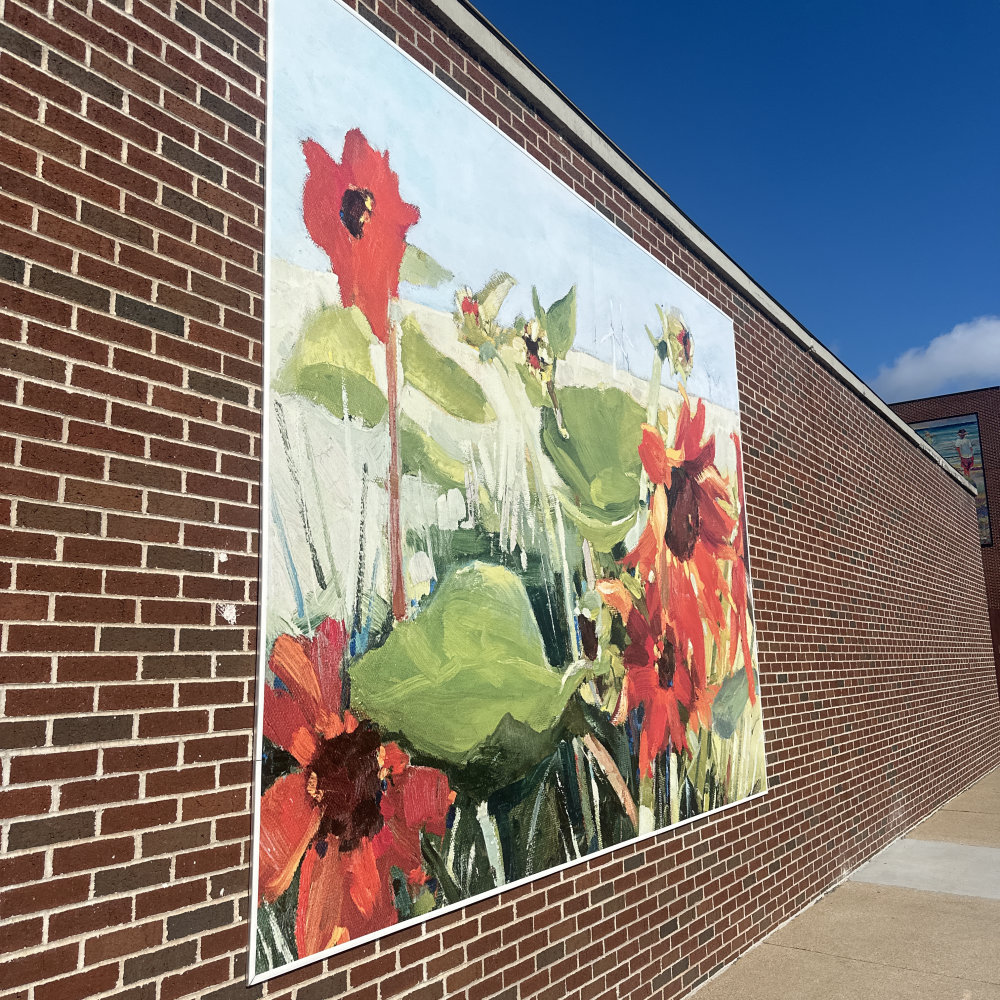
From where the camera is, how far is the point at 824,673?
24.2 feet

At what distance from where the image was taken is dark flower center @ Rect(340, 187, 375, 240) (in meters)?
3.39

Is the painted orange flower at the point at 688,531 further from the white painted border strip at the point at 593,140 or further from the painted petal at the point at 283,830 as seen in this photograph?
the painted petal at the point at 283,830

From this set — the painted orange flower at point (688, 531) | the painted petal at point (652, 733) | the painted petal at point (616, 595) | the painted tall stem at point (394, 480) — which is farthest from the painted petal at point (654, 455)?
the painted tall stem at point (394, 480)

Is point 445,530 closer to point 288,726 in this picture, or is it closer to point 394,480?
point 394,480

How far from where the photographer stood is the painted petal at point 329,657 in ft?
9.83

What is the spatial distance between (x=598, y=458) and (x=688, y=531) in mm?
1070

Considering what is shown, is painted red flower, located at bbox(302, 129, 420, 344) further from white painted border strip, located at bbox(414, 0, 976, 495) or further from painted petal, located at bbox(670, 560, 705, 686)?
painted petal, located at bbox(670, 560, 705, 686)

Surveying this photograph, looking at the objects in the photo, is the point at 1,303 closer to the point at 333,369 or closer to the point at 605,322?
the point at 333,369

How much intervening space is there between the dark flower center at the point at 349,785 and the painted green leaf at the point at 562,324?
2.24m

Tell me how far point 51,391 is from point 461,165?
7.70 ft

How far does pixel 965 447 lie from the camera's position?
91.5ft

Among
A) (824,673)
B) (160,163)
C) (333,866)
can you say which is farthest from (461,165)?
(824,673)

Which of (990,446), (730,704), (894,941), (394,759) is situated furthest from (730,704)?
(990,446)

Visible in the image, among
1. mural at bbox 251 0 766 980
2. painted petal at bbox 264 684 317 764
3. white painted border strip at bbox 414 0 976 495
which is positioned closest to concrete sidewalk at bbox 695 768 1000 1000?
mural at bbox 251 0 766 980
